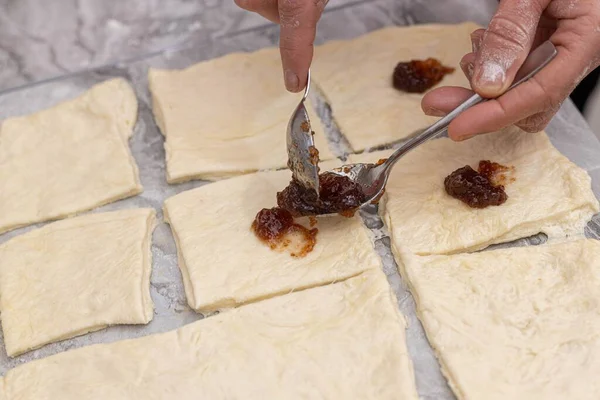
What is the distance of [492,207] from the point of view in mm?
2711

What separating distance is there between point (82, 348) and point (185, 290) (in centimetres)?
47

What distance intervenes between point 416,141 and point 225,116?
1.17 m

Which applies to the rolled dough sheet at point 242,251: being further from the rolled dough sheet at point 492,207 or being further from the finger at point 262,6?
the finger at point 262,6

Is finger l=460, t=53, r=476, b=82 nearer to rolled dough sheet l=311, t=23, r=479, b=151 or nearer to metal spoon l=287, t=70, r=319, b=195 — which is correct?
rolled dough sheet l=311, t=23, r=479, b=151

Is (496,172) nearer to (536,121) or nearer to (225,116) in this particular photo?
(536,121)

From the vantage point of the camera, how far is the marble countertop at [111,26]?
3.86 metres

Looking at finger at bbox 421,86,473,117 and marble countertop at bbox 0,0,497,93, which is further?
marble countertop at bbox 0,0,497,93

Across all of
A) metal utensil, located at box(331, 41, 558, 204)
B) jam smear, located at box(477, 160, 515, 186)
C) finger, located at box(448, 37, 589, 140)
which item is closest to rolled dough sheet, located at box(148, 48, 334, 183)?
metal utensil, located at box(331, 41, 558, 204)

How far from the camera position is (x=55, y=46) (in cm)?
394

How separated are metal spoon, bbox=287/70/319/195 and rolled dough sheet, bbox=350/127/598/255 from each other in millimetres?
437

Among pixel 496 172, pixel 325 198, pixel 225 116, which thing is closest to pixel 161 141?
pixel 225 116

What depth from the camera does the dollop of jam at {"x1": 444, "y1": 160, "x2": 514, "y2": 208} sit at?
268 cm

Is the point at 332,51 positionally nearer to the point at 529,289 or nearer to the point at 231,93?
the point at 231,93

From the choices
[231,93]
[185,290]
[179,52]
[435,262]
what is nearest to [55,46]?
[179,52]
